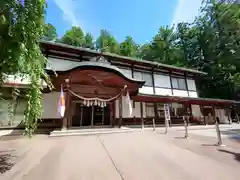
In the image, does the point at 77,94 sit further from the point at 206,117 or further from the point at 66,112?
the point at 206,117

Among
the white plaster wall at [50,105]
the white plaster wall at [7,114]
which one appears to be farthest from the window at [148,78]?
the white plaster wall at [7,114]

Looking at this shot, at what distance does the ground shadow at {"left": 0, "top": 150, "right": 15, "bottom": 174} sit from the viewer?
3246mm

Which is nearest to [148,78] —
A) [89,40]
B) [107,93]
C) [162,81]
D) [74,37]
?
[162,81]

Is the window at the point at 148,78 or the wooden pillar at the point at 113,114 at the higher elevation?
the window at the point at 148,78

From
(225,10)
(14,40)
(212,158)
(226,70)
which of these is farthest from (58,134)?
(225,10)

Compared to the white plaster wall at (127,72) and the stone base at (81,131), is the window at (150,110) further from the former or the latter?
the stone base at (81,131)

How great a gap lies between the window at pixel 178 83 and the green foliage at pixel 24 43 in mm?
13745

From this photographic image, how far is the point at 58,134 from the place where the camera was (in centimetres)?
723

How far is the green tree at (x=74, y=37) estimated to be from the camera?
23.1 meters

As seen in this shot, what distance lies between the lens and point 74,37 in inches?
931

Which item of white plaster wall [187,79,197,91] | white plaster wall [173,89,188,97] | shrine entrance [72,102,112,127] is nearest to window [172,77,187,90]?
white plaster wall [173,89,188,97]

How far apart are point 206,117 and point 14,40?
16.9 metres

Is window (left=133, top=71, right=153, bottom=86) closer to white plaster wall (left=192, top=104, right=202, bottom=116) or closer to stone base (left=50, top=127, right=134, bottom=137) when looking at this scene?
white plaster wall (left=192, top=104, right=202, bottom=116)

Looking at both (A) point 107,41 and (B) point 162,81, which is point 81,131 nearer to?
(B) point 162,81
